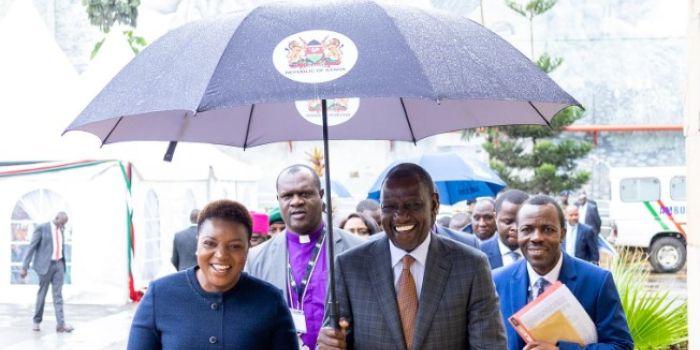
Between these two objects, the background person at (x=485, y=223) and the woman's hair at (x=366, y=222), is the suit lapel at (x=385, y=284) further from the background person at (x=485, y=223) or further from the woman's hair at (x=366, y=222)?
the background person at (x=485, y=223)

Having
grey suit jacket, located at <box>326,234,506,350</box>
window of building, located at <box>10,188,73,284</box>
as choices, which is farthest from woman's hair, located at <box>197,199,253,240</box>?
window of building, located at <box>10,188,73,284</box>

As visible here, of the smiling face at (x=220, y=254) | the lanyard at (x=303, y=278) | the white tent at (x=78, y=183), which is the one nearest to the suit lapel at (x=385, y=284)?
the smiling face at (x=220, y=254)

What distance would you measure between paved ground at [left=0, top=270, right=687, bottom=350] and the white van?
3113mm

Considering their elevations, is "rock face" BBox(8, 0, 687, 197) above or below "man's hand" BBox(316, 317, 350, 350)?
above

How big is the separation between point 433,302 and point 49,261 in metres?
12.8

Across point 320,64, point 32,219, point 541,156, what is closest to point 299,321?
point 320,64

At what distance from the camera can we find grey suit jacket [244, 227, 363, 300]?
5.28 m

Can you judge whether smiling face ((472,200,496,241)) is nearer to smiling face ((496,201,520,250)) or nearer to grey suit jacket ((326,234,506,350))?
smiling face ((496,201,520,250))

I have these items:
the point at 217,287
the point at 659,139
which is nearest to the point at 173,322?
the point at 217,287

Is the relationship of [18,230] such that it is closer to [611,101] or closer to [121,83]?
[121,83]

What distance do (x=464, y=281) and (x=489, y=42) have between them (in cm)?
104

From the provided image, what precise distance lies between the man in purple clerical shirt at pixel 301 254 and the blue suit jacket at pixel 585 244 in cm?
758

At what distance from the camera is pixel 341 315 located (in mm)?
3738

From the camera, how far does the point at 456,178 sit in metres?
11.2
